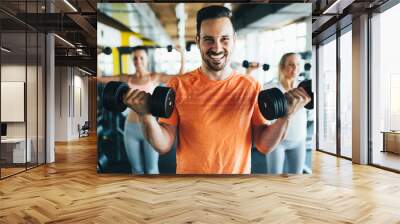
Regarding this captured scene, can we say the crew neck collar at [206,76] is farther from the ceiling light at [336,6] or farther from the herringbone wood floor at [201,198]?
the ceiling light at [336,6]

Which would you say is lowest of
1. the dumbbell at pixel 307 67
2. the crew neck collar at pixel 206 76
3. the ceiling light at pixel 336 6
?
the crew neck collar at pixel 206 76

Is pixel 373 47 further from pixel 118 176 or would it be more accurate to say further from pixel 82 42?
pixel 82 42

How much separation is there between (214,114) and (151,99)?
102cm

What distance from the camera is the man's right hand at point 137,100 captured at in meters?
5.71

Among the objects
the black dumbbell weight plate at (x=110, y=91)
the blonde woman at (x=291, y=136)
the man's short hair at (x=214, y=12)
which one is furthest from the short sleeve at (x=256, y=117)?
the black dumbbell weight plate at (x=110, y=91)

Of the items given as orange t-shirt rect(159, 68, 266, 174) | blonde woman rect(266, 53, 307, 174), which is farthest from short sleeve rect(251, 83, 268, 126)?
blonde woman rect(266, 53, 307, 174)

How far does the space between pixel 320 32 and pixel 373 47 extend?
1.74m

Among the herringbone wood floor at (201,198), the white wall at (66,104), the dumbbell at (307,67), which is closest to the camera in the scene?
the herringbone wood floor at (201,198)

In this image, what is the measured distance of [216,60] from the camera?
5.70 m

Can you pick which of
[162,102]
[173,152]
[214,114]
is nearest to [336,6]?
[214,114]

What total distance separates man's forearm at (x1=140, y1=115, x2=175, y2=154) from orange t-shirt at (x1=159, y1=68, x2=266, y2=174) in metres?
0.12

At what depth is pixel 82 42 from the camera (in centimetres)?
1137

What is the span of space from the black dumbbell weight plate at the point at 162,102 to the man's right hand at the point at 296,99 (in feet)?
6.03

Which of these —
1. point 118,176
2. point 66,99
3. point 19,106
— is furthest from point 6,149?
point 66,99
